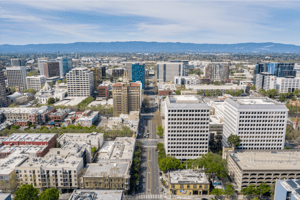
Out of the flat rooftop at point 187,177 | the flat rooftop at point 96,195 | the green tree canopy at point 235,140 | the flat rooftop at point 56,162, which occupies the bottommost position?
the flat rooftop at point 187,177

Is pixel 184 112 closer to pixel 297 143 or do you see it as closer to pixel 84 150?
pixel 84 150

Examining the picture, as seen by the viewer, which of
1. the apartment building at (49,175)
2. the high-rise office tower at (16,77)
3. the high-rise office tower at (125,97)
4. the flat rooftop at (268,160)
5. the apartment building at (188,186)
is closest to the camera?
the apartment building at (49,175)

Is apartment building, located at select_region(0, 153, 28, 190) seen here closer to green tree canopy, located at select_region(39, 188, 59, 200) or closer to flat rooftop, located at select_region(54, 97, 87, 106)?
A: green tree canopy, located at select_region(39, 188, 59, 200)

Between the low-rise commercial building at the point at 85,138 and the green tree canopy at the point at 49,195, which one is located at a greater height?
the low-rise commercial building at the point at 85,138

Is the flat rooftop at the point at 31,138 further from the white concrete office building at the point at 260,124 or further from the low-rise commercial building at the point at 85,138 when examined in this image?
the white concrete office building at the point at 260,124

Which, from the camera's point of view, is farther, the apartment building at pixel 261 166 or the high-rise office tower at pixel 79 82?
the high-rise office tower at pixel 79 82

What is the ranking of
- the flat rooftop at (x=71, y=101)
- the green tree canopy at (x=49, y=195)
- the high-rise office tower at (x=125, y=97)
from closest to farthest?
the green tree canopy at (x=49, y=195) < the high-rise office tower at (x=125, y=97) < the flat rooftop at (x=71, y=101)

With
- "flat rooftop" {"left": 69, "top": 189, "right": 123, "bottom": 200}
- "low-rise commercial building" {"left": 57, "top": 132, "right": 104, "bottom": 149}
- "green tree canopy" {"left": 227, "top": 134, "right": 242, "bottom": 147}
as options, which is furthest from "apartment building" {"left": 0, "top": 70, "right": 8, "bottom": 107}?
"green tree canopy" {"left": 227, "top": 134, "right": 242, "bottom": 147}

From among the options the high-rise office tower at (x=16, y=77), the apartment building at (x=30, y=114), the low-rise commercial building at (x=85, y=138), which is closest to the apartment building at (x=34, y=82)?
the high-rise office tower at (x=16, y=77)
